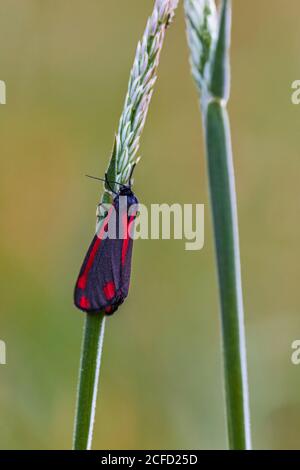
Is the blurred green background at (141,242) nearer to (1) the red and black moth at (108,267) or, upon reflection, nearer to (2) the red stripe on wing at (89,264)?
(1) the red and black moth at (108,267)

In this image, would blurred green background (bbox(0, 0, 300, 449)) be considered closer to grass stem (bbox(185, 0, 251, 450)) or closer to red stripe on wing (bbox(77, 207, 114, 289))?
red stripe on wing (bbox(77, 207, 114, 289))

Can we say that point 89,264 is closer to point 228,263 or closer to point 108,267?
point 108,267

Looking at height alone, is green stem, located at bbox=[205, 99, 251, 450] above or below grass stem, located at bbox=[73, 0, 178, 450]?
below

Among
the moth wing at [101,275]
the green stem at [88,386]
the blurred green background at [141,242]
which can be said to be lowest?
the green stem at [88,386]

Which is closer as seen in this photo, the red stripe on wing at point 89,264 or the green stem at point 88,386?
the green stem at point 88,386

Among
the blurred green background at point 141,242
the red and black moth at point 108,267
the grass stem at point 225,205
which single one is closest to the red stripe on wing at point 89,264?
the red and black moth at point 108,267

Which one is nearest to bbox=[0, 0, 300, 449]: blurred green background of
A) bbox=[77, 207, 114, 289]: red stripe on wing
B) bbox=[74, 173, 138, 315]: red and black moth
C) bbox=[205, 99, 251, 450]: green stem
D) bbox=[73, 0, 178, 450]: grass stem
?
bbox=[74, 173, 138, 315]: red and black moth

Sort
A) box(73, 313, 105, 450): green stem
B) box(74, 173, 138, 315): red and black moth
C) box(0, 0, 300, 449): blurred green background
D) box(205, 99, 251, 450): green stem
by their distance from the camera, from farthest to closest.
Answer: box(0, 0, 300, 449): blurred green background
box(74, 173, 138, 315): red and black moth
box(73, 313, 105, 450): green stem
box(205, 99, 251, 450): green stem
